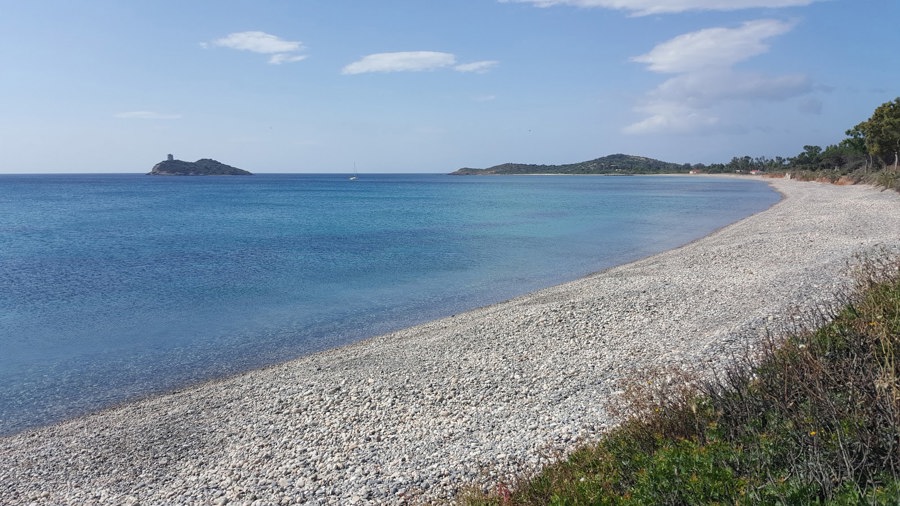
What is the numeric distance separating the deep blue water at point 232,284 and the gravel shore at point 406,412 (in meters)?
2.13

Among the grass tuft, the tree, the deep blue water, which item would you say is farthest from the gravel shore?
the tree

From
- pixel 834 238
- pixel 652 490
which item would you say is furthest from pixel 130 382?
pixel 834 238

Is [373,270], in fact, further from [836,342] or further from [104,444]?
[836,342]

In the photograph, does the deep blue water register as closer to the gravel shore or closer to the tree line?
the gravel shore

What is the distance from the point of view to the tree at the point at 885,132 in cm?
6147

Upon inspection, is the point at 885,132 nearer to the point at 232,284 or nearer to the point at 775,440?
the point at 232,284

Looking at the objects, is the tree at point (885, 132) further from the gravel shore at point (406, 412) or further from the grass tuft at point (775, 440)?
the grass tuft at point (775, 440)

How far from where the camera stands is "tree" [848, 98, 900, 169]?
202 ft

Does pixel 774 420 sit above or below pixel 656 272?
above

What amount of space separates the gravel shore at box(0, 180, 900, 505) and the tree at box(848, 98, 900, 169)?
5695 cm

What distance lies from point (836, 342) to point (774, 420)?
5.05 feet

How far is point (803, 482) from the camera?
13.1 ft

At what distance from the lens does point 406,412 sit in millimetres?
9516

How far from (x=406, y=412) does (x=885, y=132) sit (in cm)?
7023
